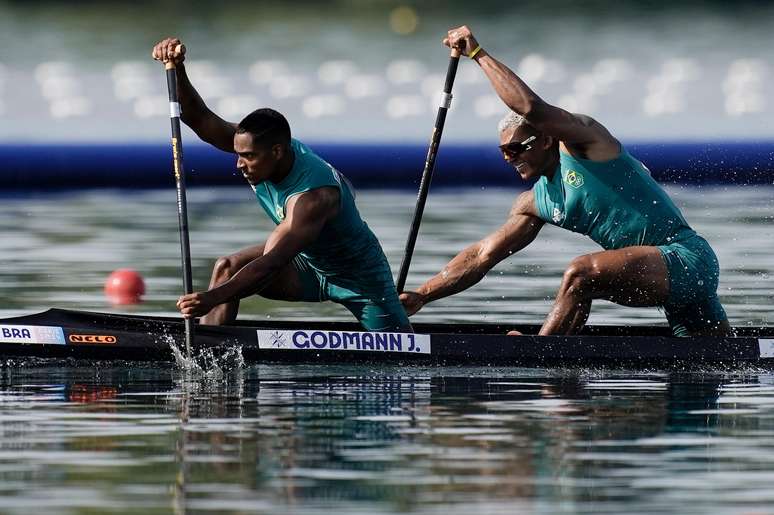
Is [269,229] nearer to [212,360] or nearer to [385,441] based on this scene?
[212,360]

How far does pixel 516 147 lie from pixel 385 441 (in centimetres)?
387

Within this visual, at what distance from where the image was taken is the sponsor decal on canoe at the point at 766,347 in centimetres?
1441

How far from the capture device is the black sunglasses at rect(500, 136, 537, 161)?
14.3 meters

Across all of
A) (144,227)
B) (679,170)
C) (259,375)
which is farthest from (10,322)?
(679,170)

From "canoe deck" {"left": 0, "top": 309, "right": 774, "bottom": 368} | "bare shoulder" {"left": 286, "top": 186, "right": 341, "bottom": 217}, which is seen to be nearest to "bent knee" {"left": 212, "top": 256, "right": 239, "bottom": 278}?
"canoe deck" {"left": 0, "top": 309, "right": 774, "bottom": 368}

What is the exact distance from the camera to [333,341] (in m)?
14.3

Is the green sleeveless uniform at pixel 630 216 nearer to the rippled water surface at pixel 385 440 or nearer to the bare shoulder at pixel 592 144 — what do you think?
the bare shoulder at pixel 592 144

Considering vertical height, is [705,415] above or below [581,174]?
below

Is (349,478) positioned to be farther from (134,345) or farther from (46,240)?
(46,240)

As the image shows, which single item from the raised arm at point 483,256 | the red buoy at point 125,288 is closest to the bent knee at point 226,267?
the raised arm at point 483,256

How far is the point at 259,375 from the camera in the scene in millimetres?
14352

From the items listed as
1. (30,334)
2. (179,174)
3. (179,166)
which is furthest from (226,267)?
(30,334)

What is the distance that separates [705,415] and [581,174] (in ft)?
8.83

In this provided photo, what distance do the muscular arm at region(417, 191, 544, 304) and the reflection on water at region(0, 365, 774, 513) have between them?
1148mm
